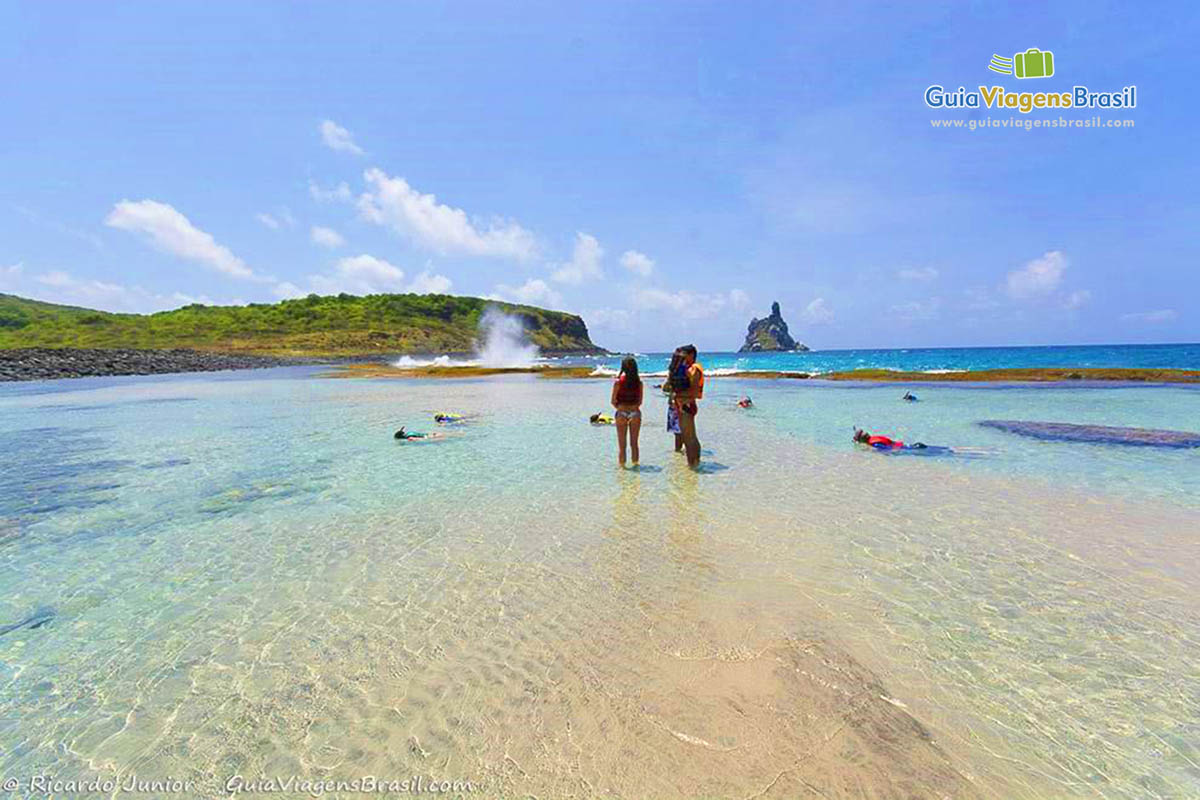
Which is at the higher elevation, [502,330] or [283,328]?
[502,330]

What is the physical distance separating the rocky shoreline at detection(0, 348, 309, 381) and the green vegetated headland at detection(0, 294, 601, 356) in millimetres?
30046

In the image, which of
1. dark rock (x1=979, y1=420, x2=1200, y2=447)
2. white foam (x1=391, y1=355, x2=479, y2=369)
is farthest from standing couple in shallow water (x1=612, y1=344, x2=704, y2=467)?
white foam (x1=391, y1=355, x2=479, y2=369)

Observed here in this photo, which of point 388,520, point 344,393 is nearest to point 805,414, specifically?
point 388,520

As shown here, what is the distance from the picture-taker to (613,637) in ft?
17.7

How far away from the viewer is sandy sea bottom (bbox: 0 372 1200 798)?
12.4 feet

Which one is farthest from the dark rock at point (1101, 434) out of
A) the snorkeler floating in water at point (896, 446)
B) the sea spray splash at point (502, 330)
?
the sea spray splash at point (502, 330)

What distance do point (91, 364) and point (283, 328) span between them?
80342mm

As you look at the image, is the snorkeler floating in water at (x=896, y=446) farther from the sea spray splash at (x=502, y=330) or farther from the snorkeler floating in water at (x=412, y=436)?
the sea spray splash at (x=502, y=330)

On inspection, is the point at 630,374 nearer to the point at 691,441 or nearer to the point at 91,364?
the point at 691,441

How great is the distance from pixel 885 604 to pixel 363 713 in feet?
18.6

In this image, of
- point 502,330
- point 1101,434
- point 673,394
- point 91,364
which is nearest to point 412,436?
point 673,394

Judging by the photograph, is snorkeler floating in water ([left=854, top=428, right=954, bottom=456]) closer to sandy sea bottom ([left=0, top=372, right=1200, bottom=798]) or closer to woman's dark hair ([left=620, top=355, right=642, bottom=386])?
sandy sea bottom ([left=0, top=372, right=1200, bottom=798])

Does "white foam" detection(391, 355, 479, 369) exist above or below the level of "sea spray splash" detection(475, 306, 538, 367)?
below

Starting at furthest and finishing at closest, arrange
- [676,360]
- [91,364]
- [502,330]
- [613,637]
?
1. [502,330]
2. [91,364]
3. [676,360]
4. [613,637]
